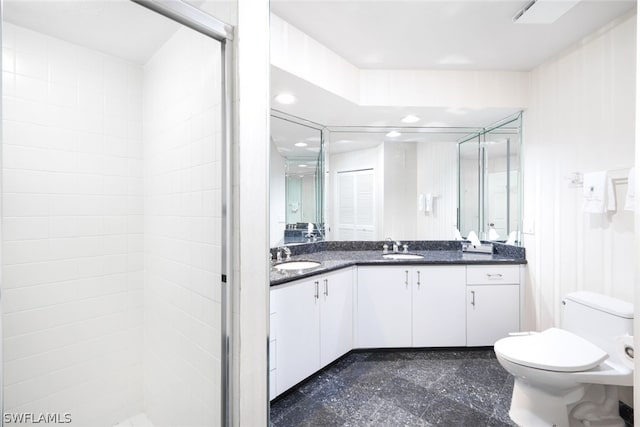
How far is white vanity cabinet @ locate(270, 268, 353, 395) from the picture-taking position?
196 centimetres

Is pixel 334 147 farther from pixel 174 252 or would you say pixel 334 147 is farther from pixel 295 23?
pixel 174 252

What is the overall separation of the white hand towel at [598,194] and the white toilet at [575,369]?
52cm

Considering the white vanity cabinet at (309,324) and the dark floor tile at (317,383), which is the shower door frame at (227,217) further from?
the dark floor tile at (317,383)

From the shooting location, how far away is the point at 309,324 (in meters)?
2.16

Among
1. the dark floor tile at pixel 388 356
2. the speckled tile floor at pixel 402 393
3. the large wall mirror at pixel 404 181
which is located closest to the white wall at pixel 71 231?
the speckled tile floor at pixel 402 393

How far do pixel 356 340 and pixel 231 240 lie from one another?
5.71 feet

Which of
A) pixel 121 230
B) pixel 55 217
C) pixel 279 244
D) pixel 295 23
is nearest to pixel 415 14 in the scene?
pixel 295 23

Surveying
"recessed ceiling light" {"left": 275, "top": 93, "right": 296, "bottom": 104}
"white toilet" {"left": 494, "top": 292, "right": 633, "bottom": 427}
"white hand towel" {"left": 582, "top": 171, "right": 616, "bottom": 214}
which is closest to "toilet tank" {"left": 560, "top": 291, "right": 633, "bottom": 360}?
"white toilet" {"left": 494, "top": 292, "right": 633, "bottom": 427}

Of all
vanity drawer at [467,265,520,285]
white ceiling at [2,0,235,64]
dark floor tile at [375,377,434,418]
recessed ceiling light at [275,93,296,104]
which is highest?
white ceiling at [2,0,235,64]

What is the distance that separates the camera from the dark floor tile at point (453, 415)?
1798mm

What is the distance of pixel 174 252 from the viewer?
169 centimetres

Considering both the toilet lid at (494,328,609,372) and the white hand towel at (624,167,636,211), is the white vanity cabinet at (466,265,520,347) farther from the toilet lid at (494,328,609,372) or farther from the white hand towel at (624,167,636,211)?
the white hand towel at (624,167,636,211)

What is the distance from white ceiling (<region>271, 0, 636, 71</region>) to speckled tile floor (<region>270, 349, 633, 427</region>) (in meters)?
2.23

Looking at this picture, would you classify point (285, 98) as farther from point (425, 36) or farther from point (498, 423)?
point (498, 423)
